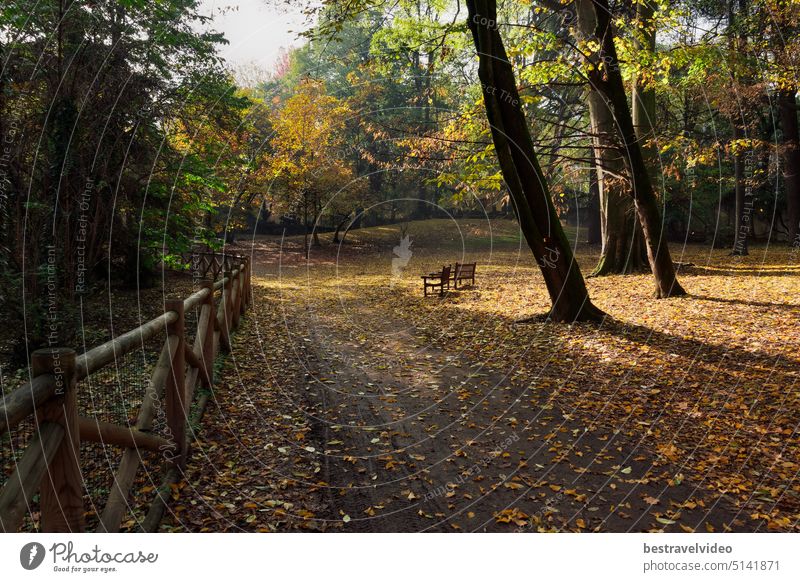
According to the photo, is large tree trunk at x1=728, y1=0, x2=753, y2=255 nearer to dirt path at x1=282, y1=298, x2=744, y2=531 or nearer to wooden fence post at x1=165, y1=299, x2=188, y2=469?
dirt path at x1=282, y1=298, x2=744, y2=531

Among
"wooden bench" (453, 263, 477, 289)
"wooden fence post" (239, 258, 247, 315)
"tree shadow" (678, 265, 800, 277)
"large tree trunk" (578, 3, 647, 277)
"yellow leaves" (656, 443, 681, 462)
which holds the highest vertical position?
"large tree trunk" (578, 3, 647, 277)

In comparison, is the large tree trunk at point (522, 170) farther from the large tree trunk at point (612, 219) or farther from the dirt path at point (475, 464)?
the large tree trunk at point (612, 219)

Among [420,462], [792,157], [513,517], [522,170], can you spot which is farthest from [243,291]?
[792,157]

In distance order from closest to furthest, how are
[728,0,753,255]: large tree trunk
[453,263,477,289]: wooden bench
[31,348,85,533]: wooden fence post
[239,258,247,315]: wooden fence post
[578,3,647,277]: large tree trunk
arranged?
1. [31,348,85,533]: wooden fence post
2. [239,258,247,315]: wooden fence post
3. [578,3,647,277]: large tree trunk
4. [728,0,753,255]: large tree trunk
5. [453,263,477,289]: wooden bench

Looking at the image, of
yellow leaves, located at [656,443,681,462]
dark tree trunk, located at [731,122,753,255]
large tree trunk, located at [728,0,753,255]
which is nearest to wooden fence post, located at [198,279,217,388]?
yellow leaves, located at [656,443,681,462]

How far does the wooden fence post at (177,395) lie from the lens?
4.99 meters

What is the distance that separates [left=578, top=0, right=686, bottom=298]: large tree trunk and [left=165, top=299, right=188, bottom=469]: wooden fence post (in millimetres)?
9348

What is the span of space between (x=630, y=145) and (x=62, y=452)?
38.5ft

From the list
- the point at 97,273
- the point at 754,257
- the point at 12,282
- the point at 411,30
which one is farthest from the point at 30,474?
the point at 754,257

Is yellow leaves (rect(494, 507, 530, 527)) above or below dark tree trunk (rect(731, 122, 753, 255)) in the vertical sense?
below

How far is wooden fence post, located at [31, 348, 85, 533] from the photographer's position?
273 cm

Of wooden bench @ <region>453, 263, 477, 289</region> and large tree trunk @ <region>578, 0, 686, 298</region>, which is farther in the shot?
wooden bench @ <region>453, 263, 477, 289</region>

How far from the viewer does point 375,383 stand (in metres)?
7.97

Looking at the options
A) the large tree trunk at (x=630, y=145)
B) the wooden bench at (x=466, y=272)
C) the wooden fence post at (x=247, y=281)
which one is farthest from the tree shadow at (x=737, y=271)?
the wooden fence post at (x=247, y=281)
